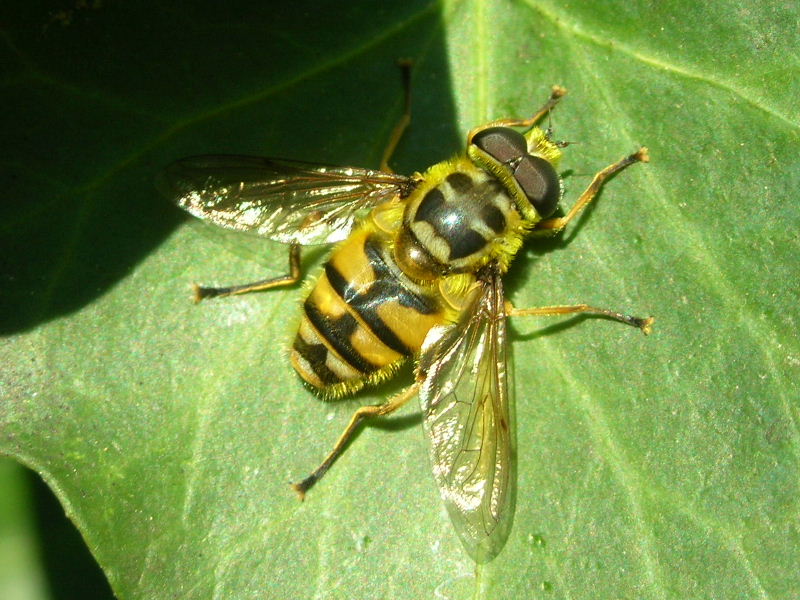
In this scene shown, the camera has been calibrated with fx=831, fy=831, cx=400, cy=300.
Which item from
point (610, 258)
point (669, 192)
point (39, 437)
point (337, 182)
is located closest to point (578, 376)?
point (610, 258)

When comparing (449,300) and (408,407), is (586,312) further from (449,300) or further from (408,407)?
(408,407)

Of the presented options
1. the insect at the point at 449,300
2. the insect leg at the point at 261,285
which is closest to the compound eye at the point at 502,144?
the insect at the point at 449,300

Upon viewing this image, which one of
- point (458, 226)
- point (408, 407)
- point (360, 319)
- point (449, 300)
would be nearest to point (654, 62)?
point (458, 226)

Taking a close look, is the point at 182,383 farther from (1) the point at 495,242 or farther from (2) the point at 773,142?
(2) the point at 773,142

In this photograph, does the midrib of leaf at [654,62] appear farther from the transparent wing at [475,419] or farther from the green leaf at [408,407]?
the transparent wing at [475,419]

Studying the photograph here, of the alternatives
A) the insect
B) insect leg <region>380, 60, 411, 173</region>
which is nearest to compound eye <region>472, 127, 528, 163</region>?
the insect
